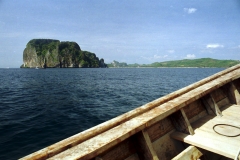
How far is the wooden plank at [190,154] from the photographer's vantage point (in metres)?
2.80

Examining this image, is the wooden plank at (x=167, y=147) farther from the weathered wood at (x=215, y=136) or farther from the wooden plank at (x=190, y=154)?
the wooden plank at (x=190, y=154)

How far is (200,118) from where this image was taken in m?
4.20

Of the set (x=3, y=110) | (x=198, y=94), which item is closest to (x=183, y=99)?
(x=198, y=94)

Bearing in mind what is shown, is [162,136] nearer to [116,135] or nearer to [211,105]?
[116,135]

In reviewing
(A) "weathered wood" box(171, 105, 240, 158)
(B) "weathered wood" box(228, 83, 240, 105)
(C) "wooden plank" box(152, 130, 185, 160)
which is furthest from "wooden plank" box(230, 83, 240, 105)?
(C) "wooden plank" box(152, 130, 185, 160)

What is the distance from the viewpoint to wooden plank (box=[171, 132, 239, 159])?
8.85ft

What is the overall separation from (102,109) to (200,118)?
42.6ft

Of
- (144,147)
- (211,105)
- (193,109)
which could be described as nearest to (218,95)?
(211,105)

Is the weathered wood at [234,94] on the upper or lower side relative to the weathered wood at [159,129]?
upper

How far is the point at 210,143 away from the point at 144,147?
1.25 metres

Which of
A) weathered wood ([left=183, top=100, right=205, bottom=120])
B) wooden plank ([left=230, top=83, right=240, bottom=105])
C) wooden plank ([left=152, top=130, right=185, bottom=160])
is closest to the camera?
wooden plank ([left=152, top=130, right=185, bottom=160])

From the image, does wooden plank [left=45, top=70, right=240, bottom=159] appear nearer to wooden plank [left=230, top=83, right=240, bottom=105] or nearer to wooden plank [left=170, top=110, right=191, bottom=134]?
wooden plank [left=170, top=110, right=191, bottom=134]

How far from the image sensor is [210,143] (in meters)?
2.95

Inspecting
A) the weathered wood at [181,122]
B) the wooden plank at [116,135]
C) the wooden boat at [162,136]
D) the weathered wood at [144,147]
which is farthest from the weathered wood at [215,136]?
the weathered wood at [144,147]
